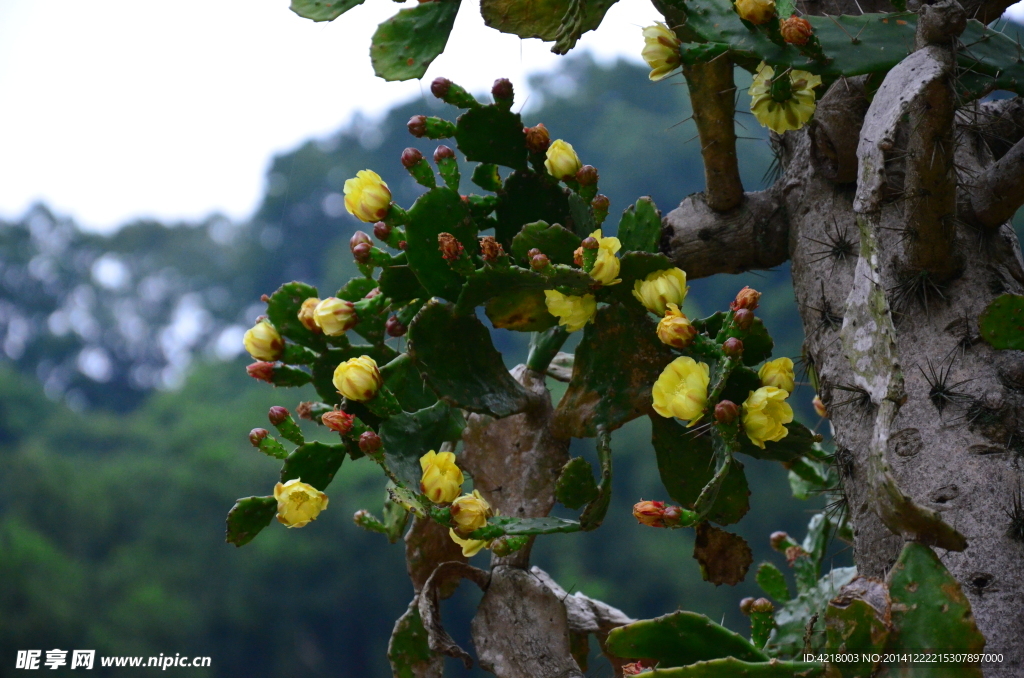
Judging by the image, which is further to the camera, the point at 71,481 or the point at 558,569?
the point at 71,481

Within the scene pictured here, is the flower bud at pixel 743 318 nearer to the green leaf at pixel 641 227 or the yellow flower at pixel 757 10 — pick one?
the green leaf at pixel 641 227

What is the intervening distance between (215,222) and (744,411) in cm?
2538

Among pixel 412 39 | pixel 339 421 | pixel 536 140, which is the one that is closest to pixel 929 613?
pixel 339 421

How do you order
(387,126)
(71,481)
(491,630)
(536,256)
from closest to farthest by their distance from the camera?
(536,256), (491,630), (71,481), (387,126)

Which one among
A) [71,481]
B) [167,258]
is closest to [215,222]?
[167,258]

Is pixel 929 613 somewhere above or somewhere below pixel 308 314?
below

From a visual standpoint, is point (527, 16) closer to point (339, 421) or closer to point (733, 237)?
point (733, 237)

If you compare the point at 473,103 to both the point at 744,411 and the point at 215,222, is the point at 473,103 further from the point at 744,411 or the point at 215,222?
the point at 215,222

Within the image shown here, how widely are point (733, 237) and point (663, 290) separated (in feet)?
0.71

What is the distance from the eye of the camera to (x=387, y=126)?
20422 millimetres

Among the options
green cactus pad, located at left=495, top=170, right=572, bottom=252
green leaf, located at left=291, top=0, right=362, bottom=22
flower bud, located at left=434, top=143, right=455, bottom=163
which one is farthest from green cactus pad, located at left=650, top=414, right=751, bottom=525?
green leaf, located at left=291, top=0, right=362, bottom=22

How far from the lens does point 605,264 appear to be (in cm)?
88

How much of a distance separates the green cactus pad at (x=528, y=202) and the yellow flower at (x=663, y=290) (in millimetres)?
176

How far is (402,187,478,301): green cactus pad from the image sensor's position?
935 millimetres
